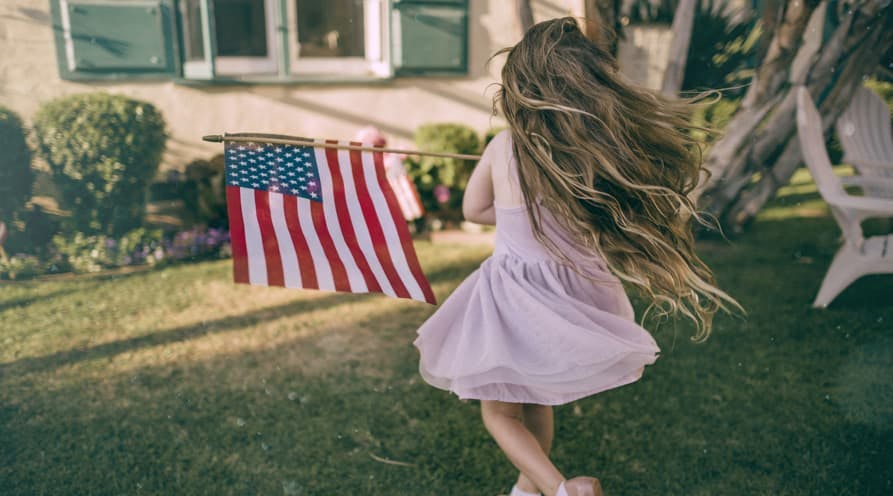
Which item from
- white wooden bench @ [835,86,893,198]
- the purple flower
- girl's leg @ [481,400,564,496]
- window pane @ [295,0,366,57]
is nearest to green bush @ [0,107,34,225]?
window pane @ [295,0,366,57]

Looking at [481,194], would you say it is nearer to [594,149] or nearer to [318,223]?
[594,149]

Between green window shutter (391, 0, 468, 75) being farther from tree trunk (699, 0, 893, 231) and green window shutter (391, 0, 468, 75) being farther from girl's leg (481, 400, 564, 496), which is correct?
girl's leg (481, 400, 564, 496)

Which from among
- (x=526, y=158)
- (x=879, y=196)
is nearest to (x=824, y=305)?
(x=879, y=196)

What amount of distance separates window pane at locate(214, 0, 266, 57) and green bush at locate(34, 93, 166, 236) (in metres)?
1.55

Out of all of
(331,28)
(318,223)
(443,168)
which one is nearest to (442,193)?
(443,168)

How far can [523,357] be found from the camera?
81.4 inches

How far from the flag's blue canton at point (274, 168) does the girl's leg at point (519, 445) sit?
93cm

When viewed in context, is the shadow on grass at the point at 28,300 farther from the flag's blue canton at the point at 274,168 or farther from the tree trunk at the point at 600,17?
the tree trunk at the point at 600,17

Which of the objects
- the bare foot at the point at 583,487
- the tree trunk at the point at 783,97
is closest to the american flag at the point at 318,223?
the bare foot at the point at 583,487

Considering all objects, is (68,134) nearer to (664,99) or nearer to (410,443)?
(410,443)

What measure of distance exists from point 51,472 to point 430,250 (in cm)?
342

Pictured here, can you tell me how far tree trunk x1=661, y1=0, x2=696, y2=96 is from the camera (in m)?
4.86

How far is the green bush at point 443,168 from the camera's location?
6.17 m

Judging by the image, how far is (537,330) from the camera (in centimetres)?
206
